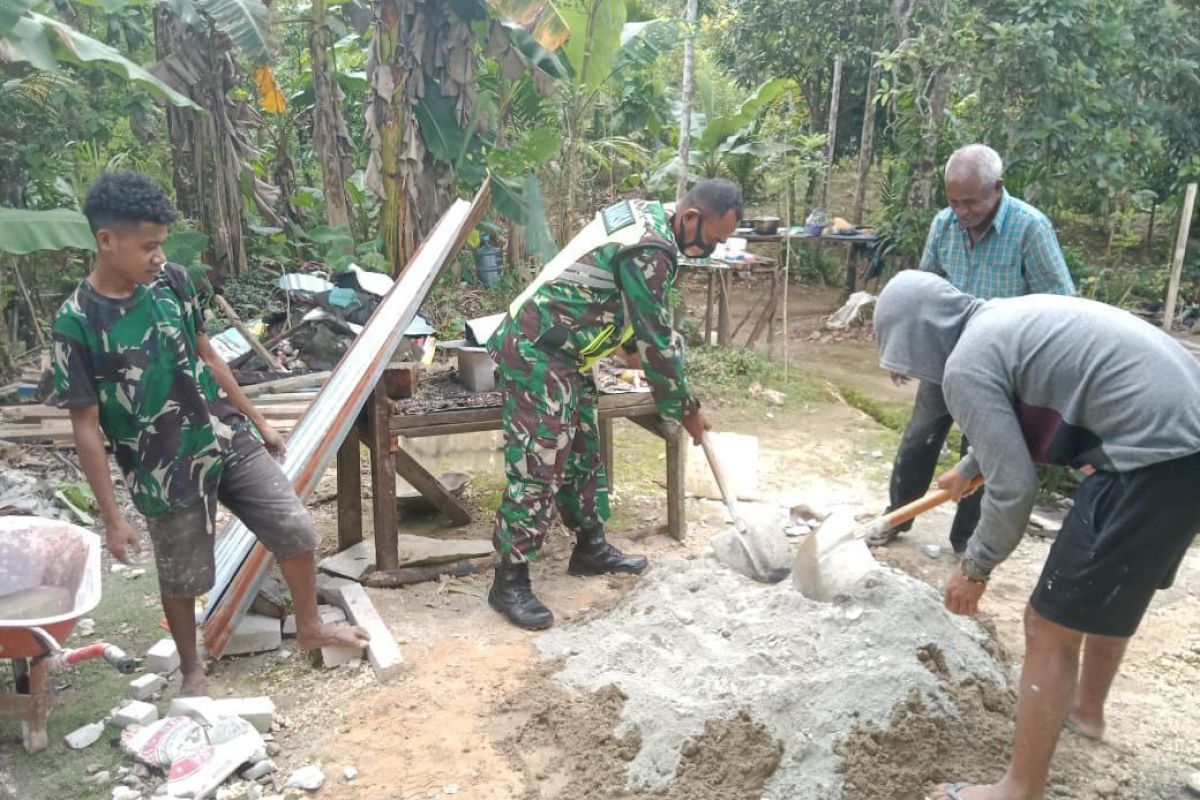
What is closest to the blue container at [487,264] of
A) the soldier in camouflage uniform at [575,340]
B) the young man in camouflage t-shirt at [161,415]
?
the soldier in camouflage uniform at [575,340]

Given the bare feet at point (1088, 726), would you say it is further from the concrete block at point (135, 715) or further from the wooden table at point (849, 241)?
the wooden table at point (849, 241)

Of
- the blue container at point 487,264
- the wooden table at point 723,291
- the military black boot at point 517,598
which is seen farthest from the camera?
the blue container at point 487,264

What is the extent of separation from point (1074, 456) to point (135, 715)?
116 inches

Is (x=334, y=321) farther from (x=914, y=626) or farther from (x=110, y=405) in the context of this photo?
(x=914, y=626)

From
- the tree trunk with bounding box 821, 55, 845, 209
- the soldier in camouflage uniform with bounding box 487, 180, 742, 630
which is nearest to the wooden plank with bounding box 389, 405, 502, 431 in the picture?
the soldier in camouflage uniform with bounding box 487, 180, 742, 630

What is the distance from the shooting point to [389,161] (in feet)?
24.8

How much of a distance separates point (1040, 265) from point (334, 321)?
487 cm

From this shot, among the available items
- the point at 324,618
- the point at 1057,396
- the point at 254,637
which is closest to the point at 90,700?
the point at 254,637

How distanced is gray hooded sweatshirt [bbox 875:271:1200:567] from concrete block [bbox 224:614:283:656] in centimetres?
257

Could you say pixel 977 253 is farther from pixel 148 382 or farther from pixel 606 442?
pixel 148 382

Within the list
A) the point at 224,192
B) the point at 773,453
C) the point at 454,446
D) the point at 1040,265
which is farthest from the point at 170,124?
the point at 1040,265

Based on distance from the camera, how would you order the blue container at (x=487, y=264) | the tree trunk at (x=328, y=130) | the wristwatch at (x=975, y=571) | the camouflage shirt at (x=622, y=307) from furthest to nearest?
the blue container at (x=487, y=264), the tree trunk at (x=328, y=130), the camouflage shirt at (x=622, y=307), the wristwatch at (x=975, y=571)

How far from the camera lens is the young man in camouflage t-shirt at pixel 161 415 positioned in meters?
2.64

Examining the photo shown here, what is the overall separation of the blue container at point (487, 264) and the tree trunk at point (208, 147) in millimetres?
2236
